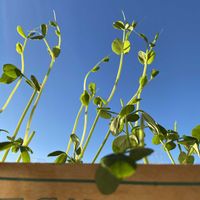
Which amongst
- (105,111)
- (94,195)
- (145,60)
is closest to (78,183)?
(94,195)

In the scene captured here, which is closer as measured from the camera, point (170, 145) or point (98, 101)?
point (170, 145)

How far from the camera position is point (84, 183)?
0.39m

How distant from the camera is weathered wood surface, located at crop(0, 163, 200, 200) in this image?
38cm

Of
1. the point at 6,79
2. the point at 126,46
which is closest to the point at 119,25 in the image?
the point at 126,46

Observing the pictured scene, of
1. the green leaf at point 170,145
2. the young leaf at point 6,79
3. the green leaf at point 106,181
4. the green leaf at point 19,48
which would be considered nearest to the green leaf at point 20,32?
the green leaf at point 19,48

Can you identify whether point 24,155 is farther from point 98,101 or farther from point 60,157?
point 98,101

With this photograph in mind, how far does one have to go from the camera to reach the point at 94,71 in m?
Answer: 0.73

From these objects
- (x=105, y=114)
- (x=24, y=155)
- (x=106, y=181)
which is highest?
(x=105, y=114)

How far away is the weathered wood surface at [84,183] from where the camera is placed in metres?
0.38

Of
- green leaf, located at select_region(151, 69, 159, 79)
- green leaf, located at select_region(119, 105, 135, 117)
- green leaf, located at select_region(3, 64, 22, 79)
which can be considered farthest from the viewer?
green leaf, located at select_region(151, 69, 159, 79)

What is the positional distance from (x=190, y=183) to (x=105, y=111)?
26 cm

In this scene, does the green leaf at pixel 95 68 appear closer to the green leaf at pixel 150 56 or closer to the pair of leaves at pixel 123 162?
the green leaf at pixel 150 56

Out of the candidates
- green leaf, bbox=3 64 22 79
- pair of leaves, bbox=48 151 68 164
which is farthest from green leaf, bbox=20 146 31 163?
green leaf, bbox=3 64 22 79

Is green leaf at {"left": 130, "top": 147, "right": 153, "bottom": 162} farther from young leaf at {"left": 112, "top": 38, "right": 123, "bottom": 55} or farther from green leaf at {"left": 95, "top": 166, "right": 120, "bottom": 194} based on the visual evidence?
young leaf at {"left": 112, "top": 38, "right": 123, "bottom": 55}
